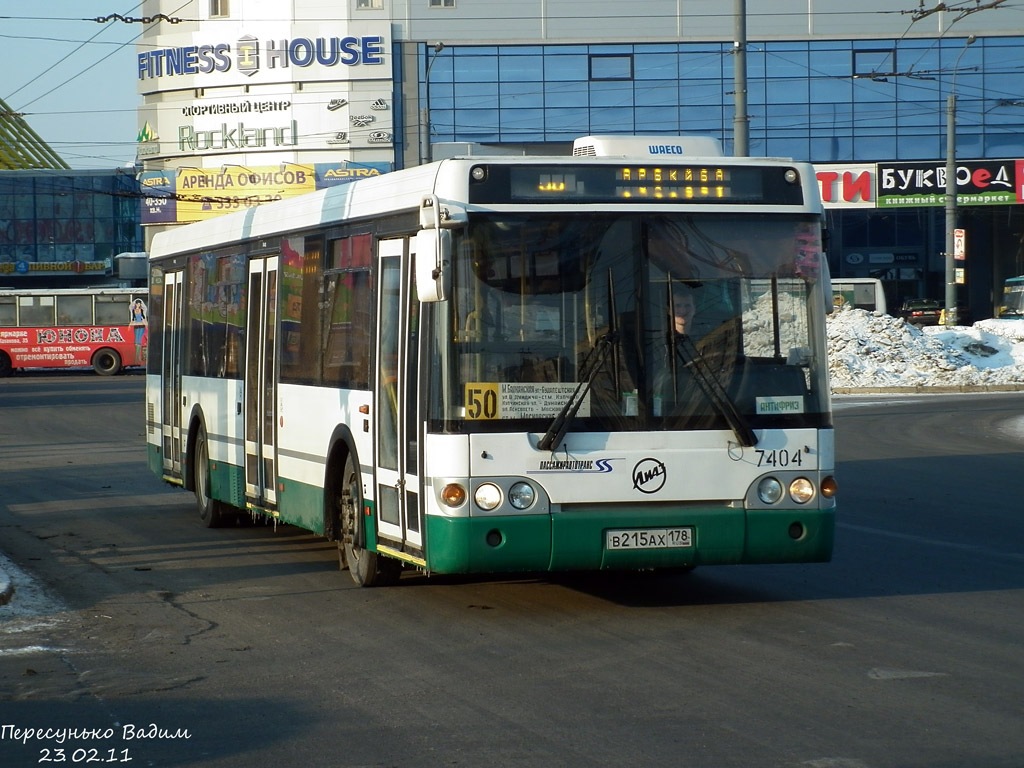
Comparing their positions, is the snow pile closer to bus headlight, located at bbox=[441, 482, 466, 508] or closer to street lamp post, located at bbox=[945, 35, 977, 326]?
street lamp post, located at bbox=[945, 35, 977, 326]

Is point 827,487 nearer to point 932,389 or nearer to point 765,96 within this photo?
point 932,389

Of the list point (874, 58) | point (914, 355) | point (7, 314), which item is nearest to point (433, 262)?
point (914, 355)

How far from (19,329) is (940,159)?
143ft

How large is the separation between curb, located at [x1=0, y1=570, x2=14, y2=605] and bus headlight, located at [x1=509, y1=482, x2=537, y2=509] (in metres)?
3.59

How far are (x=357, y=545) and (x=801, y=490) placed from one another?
3.00 m

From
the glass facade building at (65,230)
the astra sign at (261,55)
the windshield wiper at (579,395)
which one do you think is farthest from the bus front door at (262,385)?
the glass facade building at (65,230)

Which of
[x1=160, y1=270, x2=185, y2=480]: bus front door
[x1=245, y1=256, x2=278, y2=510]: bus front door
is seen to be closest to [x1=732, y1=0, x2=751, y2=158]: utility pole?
[x1=160, y1=270, x2=185, y2=480]: bus front door

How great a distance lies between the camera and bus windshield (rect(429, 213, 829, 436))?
8.36m

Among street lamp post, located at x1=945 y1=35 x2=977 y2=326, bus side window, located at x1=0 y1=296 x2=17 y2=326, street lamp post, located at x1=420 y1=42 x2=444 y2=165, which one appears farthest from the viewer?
bus side window, located at x1=0 y1=296 x2=17 y2=326

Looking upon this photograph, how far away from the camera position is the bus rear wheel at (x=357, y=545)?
975 cm

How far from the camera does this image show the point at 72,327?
169ft

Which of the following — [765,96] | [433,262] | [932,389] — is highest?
[765,96]

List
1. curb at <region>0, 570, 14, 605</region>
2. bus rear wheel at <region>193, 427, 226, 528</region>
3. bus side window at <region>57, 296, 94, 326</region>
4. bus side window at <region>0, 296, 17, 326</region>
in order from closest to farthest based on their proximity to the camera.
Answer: curb at <region>0, 570, 14, 605</region>, bus rear wheel at <region>193, 427, 226, 528</region>, bus side window at <region>0, 296, 17, 326</region>, bus side window at <region>57, 296, 94, 326</region>

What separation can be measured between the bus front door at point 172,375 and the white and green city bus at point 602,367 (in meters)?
6.02
